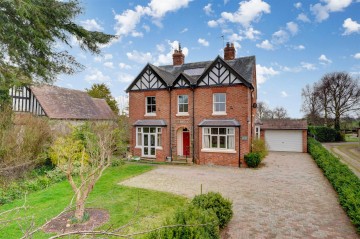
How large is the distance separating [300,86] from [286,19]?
41.0 metres

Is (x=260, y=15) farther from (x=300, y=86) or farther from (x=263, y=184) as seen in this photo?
(x=300, y=86)

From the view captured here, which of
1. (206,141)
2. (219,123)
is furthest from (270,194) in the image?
(206,141)

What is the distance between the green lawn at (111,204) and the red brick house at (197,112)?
25.9 feet

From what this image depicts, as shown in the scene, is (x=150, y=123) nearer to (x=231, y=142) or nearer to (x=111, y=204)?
(x=231, y=142)

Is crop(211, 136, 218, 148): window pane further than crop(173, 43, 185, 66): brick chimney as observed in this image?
No

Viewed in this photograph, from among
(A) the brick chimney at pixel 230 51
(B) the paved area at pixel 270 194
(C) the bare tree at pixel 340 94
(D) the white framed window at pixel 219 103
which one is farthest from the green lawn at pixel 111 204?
(C) the bare tree at pixel 340 94

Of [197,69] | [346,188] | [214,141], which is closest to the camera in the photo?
[346,188]

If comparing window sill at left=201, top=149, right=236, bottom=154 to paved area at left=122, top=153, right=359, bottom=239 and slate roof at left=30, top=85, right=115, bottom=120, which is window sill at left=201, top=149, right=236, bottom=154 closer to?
paved area at left=122, top=153, right=359, bottom=239

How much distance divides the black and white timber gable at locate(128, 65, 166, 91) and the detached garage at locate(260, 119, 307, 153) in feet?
45.4

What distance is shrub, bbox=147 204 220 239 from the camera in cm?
487

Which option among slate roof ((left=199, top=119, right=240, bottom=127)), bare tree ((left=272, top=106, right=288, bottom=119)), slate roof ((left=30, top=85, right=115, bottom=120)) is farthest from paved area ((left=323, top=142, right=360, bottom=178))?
bare tree ((left=272, top=106, right=288, bottom=119))

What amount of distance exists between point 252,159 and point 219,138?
9.46 feet

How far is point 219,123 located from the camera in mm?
17953

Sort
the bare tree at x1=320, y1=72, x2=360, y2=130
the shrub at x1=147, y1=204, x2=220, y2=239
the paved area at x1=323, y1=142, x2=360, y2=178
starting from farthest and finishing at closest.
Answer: the bare tree at x1=320, y1=72, x2=360, y2=130
the paved area at x1=323, y1=142, x2=360, y2=178
the shrub at x1=147, y1=204, x2=220, y2=239
